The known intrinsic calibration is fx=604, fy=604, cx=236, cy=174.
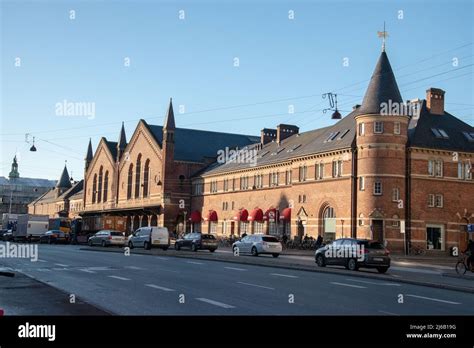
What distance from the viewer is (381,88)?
50.5 meters

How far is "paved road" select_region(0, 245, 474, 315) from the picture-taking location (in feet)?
43.9

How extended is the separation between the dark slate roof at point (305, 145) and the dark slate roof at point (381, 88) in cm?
361

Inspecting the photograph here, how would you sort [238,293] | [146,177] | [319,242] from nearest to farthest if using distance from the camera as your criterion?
[238,293], [319,242], [146,177]

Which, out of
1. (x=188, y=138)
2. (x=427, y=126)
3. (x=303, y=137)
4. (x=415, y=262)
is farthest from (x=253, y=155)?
(x=415, y=262)

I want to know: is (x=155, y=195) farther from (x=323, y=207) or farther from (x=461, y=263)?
(x=461, y=263)

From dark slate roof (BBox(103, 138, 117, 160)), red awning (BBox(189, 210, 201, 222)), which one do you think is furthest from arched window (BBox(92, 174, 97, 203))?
red awning (BBox(189, 210, 201, 222))

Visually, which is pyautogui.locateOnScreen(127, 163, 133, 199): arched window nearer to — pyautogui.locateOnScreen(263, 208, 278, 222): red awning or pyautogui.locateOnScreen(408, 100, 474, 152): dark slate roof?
pyautogui.locateOnScreen(263, 208, 278, 222): red awning

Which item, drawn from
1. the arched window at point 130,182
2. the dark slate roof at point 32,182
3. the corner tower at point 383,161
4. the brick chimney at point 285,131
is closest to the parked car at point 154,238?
the corner tower at point 383,161

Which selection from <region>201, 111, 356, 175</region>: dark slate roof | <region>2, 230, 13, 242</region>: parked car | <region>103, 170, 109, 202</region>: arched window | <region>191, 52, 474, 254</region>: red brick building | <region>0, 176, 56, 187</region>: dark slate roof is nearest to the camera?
<region>191, 52, 474, 254</region>: red brick building

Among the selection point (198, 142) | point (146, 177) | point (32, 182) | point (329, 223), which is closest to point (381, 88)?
point (329, 223)

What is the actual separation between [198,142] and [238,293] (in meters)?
71.5

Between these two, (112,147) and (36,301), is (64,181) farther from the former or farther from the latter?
(36,301)

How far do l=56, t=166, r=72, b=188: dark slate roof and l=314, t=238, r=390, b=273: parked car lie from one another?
114 metres

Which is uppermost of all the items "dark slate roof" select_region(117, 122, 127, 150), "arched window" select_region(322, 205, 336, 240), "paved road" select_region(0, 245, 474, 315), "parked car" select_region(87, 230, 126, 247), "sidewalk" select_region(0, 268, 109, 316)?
"dark slate roof" select_region(117, 122, 127, 150)
